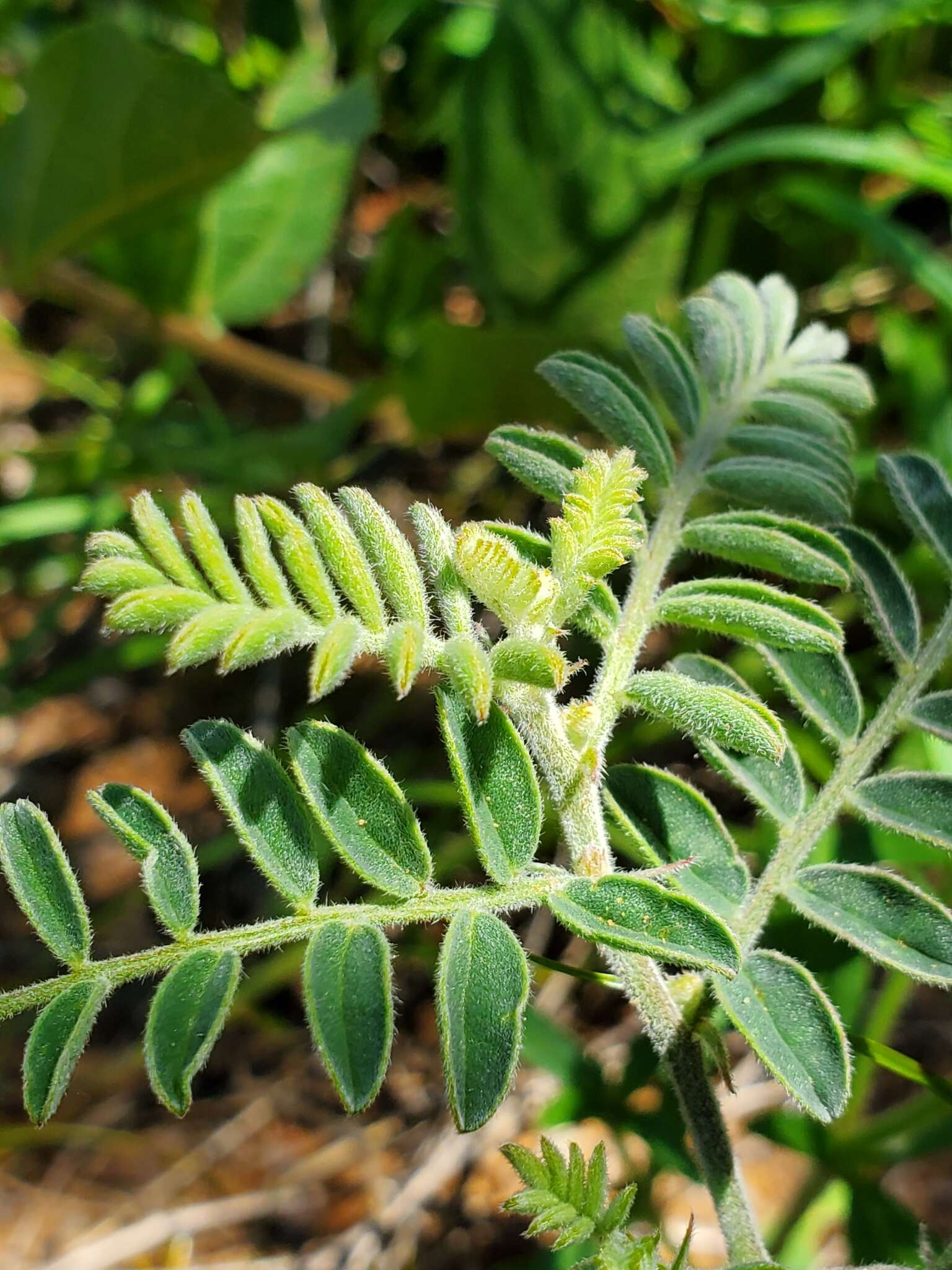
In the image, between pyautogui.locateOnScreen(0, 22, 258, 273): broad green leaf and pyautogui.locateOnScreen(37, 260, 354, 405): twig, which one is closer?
pyautogui.locateOnScreen(0, 22, 258, 273): broad green leaf

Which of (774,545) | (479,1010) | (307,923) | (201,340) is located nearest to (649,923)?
(479,1010)

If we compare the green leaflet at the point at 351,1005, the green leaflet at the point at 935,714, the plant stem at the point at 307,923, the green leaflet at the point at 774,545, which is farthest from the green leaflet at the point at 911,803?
the green leaflet at the point at 351,1005

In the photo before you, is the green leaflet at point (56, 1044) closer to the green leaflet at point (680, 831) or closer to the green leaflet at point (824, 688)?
the green leaflet at point (680, 831)

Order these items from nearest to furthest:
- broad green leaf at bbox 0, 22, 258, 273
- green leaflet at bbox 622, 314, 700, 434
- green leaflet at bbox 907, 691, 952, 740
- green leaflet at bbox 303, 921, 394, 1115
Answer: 1. green leaflet at bbox 303, 921, 394, 1115
2. green leaflet at bbox 907, 691, 952, 740
3. green leaflet at bbox 622, 314, 700, 434
4. broad green leaf at bbox 0, 22, 258, 273

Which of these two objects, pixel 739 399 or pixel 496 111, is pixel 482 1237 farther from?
pixel 496 111

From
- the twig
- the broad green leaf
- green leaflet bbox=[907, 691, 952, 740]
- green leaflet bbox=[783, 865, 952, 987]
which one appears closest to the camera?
green leaflet bbox=[783, 865, 952, 987]

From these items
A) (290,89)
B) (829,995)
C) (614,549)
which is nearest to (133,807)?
(614,549)

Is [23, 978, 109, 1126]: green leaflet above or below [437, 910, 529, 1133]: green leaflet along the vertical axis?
below

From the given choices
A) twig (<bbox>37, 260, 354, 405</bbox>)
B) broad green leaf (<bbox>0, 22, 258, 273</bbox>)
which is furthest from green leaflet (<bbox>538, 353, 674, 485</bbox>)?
twig (<bbox>37, 260, 354, 405</bbox>)

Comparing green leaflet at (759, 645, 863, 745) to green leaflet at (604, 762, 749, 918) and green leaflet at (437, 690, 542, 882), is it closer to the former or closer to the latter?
green leaflet at (604, 762, 749, 918)
